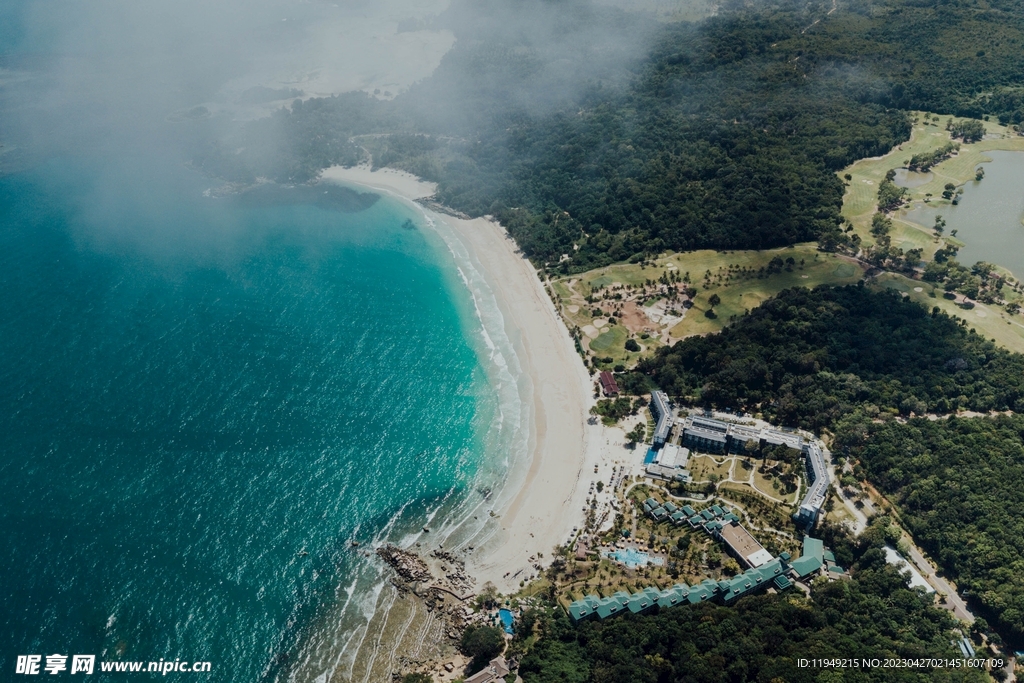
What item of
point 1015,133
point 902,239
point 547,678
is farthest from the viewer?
point 1015,133

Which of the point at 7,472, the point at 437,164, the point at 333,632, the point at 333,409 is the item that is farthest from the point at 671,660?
the point at 437,164

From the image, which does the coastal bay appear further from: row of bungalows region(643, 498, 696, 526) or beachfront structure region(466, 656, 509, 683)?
row of bungalows region(643, 498, 696, 526)

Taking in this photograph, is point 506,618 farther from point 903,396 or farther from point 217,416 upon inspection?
point 903,396

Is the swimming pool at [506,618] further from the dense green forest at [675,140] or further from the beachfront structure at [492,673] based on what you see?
the dense green forest at [675,140]

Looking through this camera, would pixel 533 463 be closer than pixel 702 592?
No

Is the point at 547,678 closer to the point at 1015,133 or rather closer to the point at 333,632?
the point at 333,632

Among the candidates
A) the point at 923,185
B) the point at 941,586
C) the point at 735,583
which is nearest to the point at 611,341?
the point at 735,583

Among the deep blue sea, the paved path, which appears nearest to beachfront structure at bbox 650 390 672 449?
the deep blue sea
